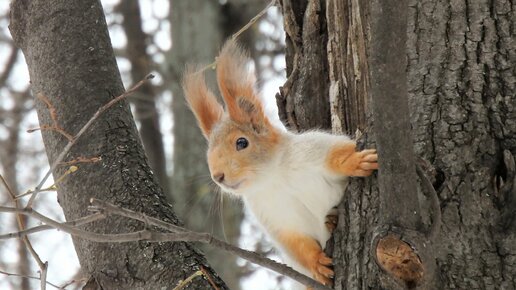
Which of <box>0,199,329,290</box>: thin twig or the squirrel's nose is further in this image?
the squirrel's nose

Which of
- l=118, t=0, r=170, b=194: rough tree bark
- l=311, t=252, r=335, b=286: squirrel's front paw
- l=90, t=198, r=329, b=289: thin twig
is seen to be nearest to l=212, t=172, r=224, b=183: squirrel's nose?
l=311, t=252, r=335, b=286: squirrel's front paw

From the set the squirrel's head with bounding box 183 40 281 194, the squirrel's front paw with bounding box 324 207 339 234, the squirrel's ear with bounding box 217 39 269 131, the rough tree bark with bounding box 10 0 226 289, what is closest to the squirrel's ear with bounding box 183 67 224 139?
the squirrel's head with bounding box 183 40 281 194

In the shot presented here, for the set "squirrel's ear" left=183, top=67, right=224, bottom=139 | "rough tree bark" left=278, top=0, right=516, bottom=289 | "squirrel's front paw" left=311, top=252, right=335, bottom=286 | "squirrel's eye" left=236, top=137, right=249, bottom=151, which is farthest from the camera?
"squirrel's ear" left=183, top=67, right=224, bottom=139

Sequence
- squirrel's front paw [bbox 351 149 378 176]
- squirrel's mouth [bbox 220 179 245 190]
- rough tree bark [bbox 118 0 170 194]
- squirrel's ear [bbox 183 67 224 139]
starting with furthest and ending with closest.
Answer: rough tree bark [bbox 118 0 170 194]
squirrel's ear [bbox 183 67 224 139]
squirrel's mouth [bbox 220 179 245 190]
squirrel's front paw [bbox 351 149 378 176]

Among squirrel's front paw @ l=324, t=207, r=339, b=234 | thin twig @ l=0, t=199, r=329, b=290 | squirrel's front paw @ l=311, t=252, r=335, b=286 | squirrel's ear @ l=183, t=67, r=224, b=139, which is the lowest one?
squirrel's front paw @ l=311, t=252, r=335, b=286

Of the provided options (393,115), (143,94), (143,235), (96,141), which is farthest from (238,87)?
(143,94)

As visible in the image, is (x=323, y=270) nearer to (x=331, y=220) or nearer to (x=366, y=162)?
(x=331, y=220)

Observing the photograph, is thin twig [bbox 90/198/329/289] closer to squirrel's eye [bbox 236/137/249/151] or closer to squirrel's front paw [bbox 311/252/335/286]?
squirrel's front paw [bbox 311/252/335/286]

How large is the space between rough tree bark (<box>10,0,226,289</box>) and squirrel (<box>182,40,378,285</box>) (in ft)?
0.97

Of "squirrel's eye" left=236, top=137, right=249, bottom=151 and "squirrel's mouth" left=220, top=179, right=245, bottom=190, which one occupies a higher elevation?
"squirrel's eye" left=236, top=137, right=249, bottom=151

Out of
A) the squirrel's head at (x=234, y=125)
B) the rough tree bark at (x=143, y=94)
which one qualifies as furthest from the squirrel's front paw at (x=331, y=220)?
the rough tree bark at (x=143, y=94)

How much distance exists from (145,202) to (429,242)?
0.81 meters

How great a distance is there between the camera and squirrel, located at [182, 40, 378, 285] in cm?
234

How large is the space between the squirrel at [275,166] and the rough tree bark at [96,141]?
0.97ft
